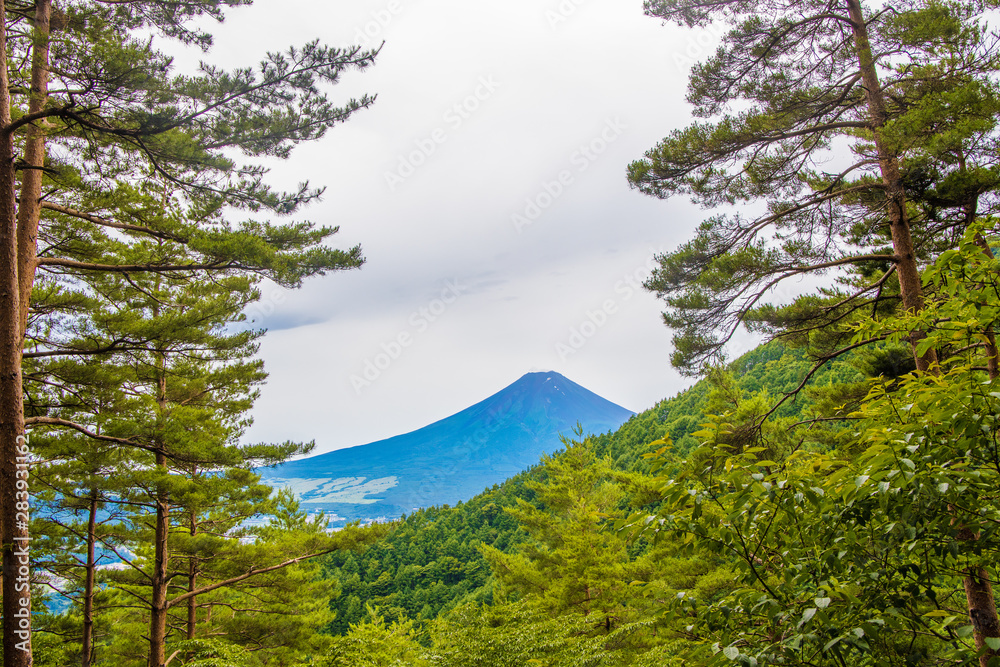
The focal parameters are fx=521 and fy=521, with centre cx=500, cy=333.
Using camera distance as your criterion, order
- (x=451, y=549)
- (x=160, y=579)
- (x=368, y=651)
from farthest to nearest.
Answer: (x=451, y=549), (x=368, y=651), (x=160, y=579)

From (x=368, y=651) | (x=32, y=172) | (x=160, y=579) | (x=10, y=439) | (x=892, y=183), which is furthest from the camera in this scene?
(x=368, y=651)

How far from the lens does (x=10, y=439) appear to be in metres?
3.93

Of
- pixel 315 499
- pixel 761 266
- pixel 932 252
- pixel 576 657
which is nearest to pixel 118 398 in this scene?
pixel 576 657

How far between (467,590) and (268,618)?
15.7 m

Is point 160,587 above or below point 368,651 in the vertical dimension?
above

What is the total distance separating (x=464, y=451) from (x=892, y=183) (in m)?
123

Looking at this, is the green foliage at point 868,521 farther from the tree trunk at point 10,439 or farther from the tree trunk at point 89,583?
the tree trunk at point 89,583

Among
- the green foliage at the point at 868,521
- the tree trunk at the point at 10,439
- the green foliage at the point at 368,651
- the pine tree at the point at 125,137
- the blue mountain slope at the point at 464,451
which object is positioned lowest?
the green foliage at the point at 368,651

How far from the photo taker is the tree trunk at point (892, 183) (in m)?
5.20

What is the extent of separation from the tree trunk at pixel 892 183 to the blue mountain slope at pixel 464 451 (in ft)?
335

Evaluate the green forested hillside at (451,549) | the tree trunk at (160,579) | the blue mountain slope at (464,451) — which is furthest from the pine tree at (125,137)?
the blue mountain slope at (464,451)

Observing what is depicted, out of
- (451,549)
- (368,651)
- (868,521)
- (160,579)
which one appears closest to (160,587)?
(160,579)

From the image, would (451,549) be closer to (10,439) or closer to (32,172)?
(10,439)

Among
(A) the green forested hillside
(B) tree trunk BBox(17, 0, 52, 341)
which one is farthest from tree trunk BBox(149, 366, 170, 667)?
(A) the green forested hillside
